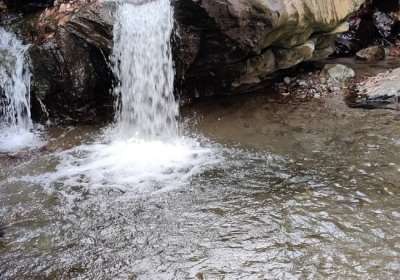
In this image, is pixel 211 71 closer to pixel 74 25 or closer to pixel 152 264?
pixel 74 25

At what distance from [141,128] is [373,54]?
236 inches

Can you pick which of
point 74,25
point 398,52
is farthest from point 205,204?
point 398,52

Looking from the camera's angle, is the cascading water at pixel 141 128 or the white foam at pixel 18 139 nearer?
the cascading water at pixel 141 128

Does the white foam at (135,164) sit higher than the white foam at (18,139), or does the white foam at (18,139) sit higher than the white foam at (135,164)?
the white foam at (18,139)

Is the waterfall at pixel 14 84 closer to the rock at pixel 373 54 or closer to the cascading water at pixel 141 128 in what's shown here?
the cascading water at pixel 141 128

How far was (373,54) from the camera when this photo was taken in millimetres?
10133

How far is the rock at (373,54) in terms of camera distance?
397 inches

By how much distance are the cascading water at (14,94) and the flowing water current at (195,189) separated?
57 cm

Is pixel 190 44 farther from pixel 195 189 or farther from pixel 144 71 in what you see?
pixel 195 189

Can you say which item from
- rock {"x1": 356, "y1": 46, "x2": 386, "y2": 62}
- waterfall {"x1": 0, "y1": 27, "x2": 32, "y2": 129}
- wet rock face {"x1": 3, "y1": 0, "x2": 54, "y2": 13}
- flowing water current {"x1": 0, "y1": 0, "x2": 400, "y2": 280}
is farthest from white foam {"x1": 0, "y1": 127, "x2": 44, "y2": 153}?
rock {"x1": 356, "y1": 46, "x2": 386, "y2": 62}

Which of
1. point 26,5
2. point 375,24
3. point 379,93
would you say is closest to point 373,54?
point 375,24

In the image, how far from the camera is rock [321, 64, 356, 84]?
8766 mm

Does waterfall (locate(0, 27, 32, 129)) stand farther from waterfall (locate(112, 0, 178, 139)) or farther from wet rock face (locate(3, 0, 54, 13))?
waterfall (locate(112, 0, 178, 139))

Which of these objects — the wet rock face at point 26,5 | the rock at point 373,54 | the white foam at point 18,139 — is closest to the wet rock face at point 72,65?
the white foam at point 18,139
